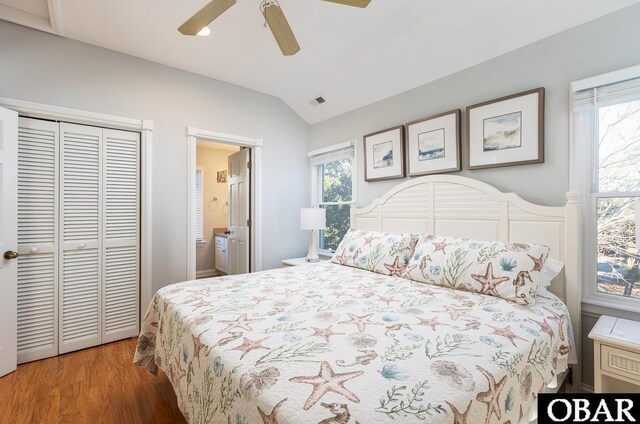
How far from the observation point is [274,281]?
2260mm

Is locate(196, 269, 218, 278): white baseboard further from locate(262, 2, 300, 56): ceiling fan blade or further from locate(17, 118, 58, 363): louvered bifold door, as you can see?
locate(262, 2, 300, 56): ceiling fan blade

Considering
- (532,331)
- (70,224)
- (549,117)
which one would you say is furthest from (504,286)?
(70,224)

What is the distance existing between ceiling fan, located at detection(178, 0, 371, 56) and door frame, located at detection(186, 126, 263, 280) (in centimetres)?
155

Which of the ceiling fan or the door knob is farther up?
the ceiling fan

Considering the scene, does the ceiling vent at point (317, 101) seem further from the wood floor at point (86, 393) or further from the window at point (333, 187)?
the wood floor at point (86, 393)

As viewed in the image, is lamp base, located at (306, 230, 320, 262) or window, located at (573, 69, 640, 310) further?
lamp base, located at (306, 230, 320, 262)

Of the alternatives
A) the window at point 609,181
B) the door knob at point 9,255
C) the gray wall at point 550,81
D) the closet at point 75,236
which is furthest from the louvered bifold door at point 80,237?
the window at point 609,181

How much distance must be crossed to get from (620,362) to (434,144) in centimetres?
194

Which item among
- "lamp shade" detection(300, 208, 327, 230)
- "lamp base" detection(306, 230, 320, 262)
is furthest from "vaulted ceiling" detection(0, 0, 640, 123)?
"lamp base" detection(306, 230, 320, 262)

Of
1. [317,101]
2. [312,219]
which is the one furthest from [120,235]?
[317,101]

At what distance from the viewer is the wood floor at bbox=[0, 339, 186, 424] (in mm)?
Result: 1829

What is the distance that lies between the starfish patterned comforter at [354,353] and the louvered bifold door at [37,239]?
4.30 feet

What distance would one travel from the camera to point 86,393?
2064 millimetres

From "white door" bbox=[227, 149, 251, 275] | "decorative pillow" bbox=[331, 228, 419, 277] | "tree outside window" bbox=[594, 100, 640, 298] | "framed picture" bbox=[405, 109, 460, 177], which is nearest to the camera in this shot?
"tree outside window" bbox=[594, 100, 640, 298]
